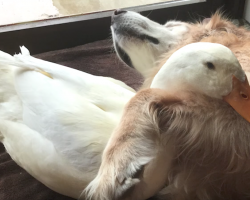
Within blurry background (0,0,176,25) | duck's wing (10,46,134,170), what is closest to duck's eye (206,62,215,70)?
duck's wing (10,46,134,170)

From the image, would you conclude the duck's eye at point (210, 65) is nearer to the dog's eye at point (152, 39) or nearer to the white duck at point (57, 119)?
the white duck at point (57, 119)

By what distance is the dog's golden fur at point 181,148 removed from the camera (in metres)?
0.58

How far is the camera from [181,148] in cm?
66

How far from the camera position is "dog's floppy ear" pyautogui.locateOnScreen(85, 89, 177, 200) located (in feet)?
1.85

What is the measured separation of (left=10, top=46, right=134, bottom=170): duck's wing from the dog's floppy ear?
12cm

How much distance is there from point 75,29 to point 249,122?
1079 mm

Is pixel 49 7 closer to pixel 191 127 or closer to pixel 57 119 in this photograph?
pixel 57 119

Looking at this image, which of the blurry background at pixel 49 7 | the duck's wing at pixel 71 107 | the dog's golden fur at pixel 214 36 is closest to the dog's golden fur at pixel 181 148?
the duck's wing at pixel 71 107

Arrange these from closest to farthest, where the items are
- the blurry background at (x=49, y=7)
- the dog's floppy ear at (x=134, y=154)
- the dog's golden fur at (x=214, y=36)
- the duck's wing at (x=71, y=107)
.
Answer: the dog's floppy ear at (x=134, y=154)
the duck's wing at (x=71, y=107)
the dog's golden fur at (x=214, y=36)
the blurry background at (x=49, y=7)

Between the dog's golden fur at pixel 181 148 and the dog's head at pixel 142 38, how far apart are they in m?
0.43

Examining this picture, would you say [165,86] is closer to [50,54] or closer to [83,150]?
[83,150]

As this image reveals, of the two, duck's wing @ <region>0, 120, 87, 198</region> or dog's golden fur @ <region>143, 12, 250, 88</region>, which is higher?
dog's golden fur @ <region>143, 12, 250, 88</region>

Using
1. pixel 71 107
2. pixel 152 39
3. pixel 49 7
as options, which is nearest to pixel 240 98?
pixel 71 107

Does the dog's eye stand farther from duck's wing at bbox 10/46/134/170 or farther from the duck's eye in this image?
the duck's eye
